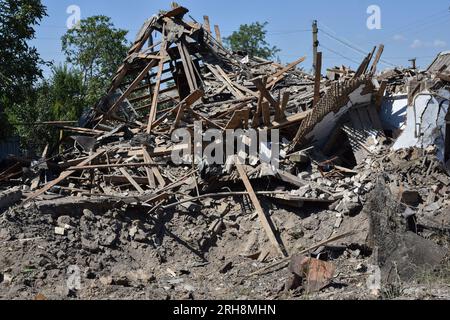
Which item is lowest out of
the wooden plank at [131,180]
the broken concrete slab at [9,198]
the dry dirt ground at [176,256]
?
the dry dirt ground at [176,256]

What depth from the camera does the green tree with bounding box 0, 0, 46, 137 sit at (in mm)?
12344

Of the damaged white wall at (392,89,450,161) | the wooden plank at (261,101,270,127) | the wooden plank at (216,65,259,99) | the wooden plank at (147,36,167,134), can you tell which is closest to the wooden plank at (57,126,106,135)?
the wooden plank at (147,36,167,134)

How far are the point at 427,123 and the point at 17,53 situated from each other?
26.9ft

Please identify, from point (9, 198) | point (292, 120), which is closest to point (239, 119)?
point (292, 120)

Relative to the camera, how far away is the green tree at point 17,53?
40.5ft

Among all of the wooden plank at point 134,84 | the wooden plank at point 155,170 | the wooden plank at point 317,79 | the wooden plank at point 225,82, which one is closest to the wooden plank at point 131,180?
the wooden plank at point 155,170

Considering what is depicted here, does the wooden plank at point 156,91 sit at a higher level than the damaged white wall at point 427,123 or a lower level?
higher

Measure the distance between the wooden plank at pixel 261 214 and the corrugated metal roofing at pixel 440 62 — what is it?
6030 millimetres

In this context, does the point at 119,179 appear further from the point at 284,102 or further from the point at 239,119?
the point at 284,102

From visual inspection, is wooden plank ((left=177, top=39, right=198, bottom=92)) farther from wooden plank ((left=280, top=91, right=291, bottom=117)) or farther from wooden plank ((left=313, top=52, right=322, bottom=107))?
wooden plank ((left=313, top=52, right=322, bottom=107))

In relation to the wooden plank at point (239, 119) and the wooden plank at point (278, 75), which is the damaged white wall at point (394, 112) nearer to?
the wooden plank at point (278, 75)

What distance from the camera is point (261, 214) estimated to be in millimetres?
10102
